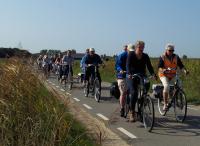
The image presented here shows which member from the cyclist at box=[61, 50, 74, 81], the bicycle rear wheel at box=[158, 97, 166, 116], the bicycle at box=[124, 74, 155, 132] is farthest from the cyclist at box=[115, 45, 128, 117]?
the cyclist at box=[61, 50, 74, 81]

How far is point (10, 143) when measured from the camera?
21.4ft

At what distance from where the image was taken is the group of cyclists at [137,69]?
11.4m

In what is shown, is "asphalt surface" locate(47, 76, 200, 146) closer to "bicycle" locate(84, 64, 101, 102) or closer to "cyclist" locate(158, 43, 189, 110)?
"cyclist" locate(158, 43, 189, 110)

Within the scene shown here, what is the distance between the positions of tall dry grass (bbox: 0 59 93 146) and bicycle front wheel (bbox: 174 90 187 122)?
2.72m

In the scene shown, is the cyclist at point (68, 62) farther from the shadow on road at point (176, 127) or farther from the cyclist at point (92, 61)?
the shadow on road at point (176, 127)

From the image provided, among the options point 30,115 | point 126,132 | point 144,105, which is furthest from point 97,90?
point 30,115

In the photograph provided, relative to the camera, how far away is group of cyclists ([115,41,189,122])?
37.3 ft

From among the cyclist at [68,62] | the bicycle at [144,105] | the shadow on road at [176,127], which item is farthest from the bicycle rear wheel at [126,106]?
the cyclist at [68,62]

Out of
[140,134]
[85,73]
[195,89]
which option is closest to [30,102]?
[140,134]

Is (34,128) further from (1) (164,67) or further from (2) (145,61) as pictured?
(1) (164,67)

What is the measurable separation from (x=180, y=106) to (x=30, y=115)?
5163 mm

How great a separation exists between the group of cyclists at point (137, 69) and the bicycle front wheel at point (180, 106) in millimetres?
358

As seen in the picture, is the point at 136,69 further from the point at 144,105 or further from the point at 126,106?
the point at 126,106

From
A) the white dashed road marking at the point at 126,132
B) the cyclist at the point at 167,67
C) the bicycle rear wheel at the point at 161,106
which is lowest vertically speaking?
the white dashed road marking at the point at 126,132
